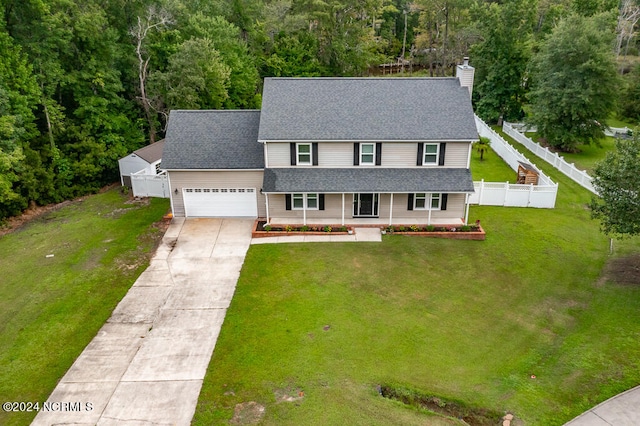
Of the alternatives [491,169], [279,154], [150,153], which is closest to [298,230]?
[279,154]

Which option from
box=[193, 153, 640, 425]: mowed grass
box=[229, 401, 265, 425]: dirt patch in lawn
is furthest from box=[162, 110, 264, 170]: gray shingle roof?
box=[229, 401, 265, 425]: dirt patch in lawn

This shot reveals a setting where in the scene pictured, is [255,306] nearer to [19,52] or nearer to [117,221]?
[117,221]

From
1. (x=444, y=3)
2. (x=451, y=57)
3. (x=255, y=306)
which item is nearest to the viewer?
(x=255, y=306)

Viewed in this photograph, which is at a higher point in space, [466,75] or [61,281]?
[466,75]

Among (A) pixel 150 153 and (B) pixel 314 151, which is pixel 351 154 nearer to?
(B) pixel 314 151

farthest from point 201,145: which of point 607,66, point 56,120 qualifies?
point 607,66
